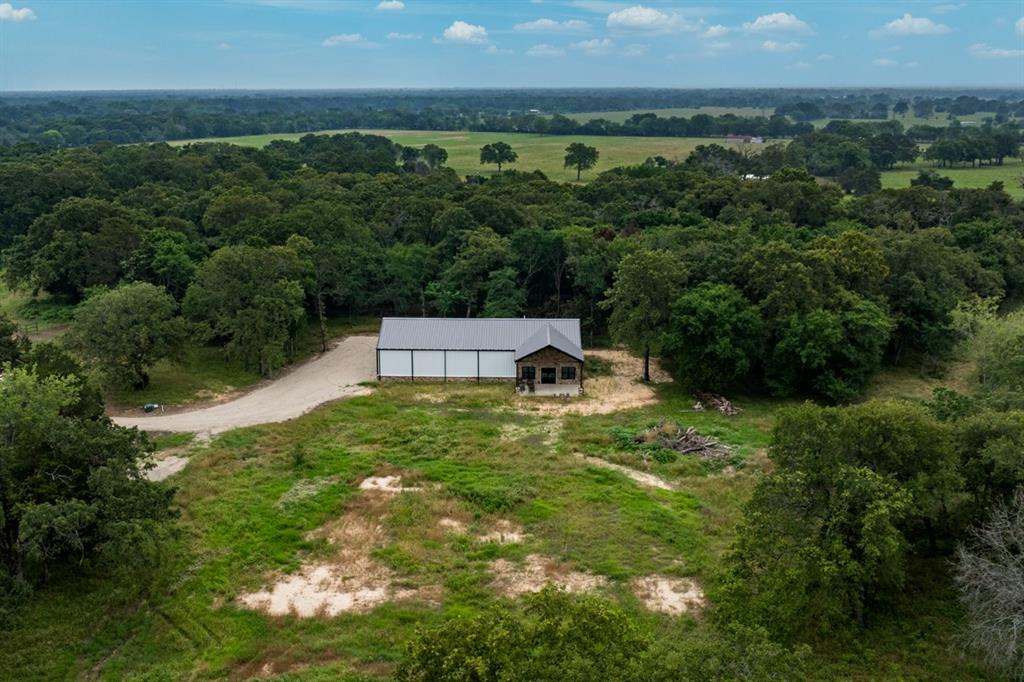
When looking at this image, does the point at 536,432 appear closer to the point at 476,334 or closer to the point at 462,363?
the point at 462,363

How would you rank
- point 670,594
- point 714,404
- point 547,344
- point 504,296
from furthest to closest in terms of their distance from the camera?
point 504,296, point 547,344, point 714,404, point 670,594

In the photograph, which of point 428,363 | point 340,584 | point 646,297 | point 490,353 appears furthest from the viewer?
point 428,363

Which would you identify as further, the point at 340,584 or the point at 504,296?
the point at 504,296

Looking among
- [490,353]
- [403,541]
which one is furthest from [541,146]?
[403,541]

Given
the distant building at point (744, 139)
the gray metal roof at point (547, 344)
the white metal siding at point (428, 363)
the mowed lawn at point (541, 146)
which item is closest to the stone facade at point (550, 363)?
the gray metal roof at point (547, 344)

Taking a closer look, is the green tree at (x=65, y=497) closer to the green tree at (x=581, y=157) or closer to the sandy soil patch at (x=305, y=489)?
the sandy soil patch at (x=305, y=489)

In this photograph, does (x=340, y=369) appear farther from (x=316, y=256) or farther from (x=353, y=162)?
(x=353, y=162)

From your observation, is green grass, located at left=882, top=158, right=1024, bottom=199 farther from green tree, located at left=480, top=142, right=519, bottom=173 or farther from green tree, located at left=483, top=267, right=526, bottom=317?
green tree, located at left=483, top=267, right=526, bottom=317
